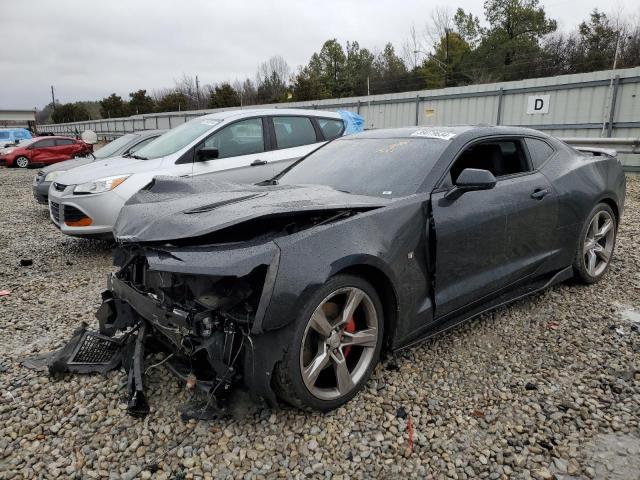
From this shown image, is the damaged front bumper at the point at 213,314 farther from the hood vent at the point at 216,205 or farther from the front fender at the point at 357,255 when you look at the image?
the hood vent at the point at 216,205

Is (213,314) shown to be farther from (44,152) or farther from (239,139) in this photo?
(44,152)

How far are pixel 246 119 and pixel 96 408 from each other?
4613mm

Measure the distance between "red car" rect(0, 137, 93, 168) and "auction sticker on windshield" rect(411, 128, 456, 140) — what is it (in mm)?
21561

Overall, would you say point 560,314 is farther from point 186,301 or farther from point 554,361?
point 186,301

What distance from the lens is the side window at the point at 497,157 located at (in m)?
3.40

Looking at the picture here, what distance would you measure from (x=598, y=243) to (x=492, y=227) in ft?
6.19

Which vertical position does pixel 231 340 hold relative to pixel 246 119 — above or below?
below

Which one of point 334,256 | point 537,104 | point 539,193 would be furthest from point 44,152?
point 334,256

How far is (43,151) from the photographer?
2192 cm

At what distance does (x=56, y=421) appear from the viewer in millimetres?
2568

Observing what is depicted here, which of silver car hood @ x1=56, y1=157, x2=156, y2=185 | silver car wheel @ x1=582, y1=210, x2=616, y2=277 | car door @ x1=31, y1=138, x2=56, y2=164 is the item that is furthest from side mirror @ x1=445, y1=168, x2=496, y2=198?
car door @ x1=31, y1=138, x2=56, y2=164

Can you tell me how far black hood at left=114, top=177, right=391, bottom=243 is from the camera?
2422mm

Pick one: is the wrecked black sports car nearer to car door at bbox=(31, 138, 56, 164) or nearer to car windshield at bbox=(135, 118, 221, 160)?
car windshield at bbox=(135, 118, 221, 160)

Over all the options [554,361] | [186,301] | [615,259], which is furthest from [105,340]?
[615,259]
